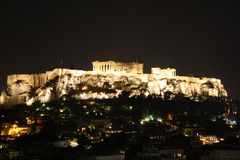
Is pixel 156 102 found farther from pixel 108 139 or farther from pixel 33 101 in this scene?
pixel 108 139

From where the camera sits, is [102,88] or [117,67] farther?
[117,67]

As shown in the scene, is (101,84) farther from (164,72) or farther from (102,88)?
(164,72)

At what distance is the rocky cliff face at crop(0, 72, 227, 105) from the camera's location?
78188 millimetres

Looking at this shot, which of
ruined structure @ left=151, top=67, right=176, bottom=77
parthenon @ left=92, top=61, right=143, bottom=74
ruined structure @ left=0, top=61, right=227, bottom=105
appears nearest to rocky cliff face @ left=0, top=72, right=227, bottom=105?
ruined structure @ left=0, top=61, right=227, bottom=105

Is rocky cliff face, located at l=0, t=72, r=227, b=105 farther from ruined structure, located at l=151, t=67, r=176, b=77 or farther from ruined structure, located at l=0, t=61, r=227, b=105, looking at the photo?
ruined structure, located at l=151, t=67, r=176, b=77

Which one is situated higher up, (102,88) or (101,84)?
→ (101,84)

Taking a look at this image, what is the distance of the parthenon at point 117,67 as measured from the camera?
85.4 metres

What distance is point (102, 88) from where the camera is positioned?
79938mm

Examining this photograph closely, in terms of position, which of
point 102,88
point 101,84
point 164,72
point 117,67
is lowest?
point 102,88

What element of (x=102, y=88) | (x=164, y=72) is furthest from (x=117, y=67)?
(x=102, y=88)

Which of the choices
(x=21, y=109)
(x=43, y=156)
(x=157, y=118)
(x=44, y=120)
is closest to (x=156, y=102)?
(x=157, y=118)

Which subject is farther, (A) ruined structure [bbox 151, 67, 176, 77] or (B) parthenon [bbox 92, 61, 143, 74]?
(A) ruined structure [bbox 151, 67, 176, 77]

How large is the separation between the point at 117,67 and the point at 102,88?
23.2 ft

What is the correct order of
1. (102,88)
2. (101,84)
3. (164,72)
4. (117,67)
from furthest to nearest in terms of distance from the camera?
(164,72)
(117,67)
(101,84)
(102,88)
